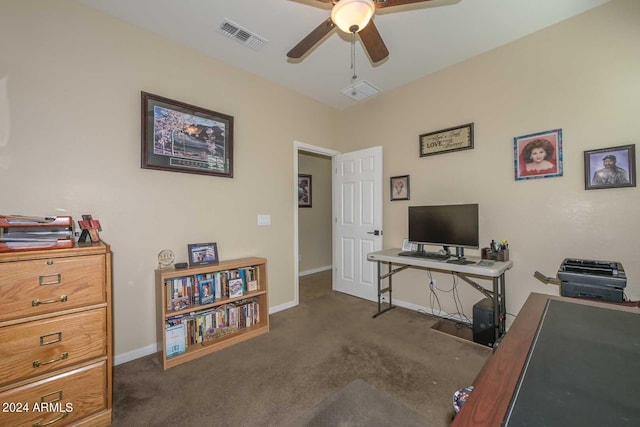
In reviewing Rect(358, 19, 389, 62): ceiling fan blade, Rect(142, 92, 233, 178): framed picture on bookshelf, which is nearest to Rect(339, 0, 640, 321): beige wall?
Rect(358, 19, 389, 62): ceiling fan blade

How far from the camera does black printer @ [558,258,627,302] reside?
1718mm

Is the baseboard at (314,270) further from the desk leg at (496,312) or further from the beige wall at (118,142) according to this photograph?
the desk leg at (496,312)

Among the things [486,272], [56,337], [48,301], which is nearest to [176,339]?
[56,337]

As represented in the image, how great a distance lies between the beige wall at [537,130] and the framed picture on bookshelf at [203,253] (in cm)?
230

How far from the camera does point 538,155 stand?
2.40 meters

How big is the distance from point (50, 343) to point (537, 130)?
3910 mm

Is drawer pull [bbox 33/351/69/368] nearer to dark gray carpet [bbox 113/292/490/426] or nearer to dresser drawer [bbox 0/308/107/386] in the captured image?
dresser drawer [bbox 0/308/107/386]

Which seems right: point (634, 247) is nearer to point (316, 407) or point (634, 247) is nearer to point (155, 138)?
point (316, 407)

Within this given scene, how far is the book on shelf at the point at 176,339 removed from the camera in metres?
2.14

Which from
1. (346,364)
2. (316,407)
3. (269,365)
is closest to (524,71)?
(346,364)

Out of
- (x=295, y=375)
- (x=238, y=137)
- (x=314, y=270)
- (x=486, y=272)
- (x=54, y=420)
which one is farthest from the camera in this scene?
(x=314, y=270)

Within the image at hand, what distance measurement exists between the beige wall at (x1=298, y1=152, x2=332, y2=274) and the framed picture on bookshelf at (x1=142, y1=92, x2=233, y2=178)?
7.91ft

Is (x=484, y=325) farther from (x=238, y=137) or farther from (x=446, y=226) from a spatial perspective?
(x=238, y=137)

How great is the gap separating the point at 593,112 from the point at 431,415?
266 centimetres
